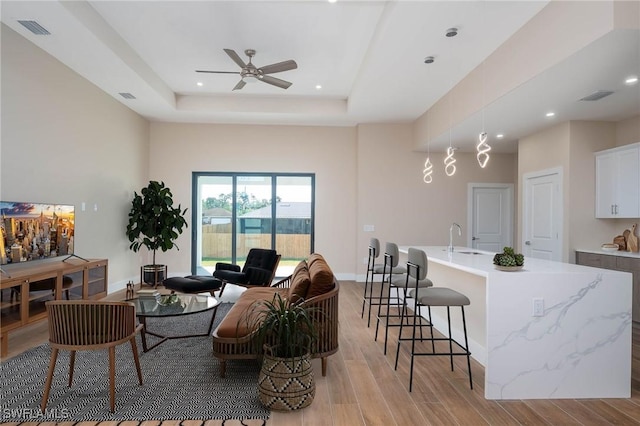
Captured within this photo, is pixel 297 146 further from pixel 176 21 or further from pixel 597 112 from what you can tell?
pixel 597 112

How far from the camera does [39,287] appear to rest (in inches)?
156

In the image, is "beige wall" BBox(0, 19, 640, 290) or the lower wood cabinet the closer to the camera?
the lower wood cabinet

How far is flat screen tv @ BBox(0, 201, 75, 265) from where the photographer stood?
3871 mm

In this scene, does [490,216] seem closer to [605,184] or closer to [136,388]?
[605,184]

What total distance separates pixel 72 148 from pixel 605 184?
291 inches

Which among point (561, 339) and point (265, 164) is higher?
point (265, 164)

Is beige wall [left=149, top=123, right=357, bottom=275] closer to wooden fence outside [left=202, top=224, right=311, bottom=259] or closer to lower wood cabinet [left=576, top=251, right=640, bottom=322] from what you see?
wooden fence outside [left=202, top=224, right=311, bottom=259]

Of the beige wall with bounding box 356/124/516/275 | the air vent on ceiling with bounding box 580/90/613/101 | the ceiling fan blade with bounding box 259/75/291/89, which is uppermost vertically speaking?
the ceiling fan blade with bounding box 259/75/291/89

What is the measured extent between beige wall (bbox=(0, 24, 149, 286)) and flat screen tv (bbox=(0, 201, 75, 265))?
227 mm

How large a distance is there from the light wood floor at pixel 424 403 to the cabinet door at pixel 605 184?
2.42 metres

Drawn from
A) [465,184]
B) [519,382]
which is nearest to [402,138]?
[465,184]

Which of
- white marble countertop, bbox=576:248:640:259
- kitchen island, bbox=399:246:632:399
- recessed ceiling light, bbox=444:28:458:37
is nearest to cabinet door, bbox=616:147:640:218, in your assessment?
white marble countertop, bbox=576:248:640:259

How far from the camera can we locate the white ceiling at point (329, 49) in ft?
12.0

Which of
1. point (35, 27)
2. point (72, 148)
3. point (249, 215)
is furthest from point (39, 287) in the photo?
point (249, 215)
